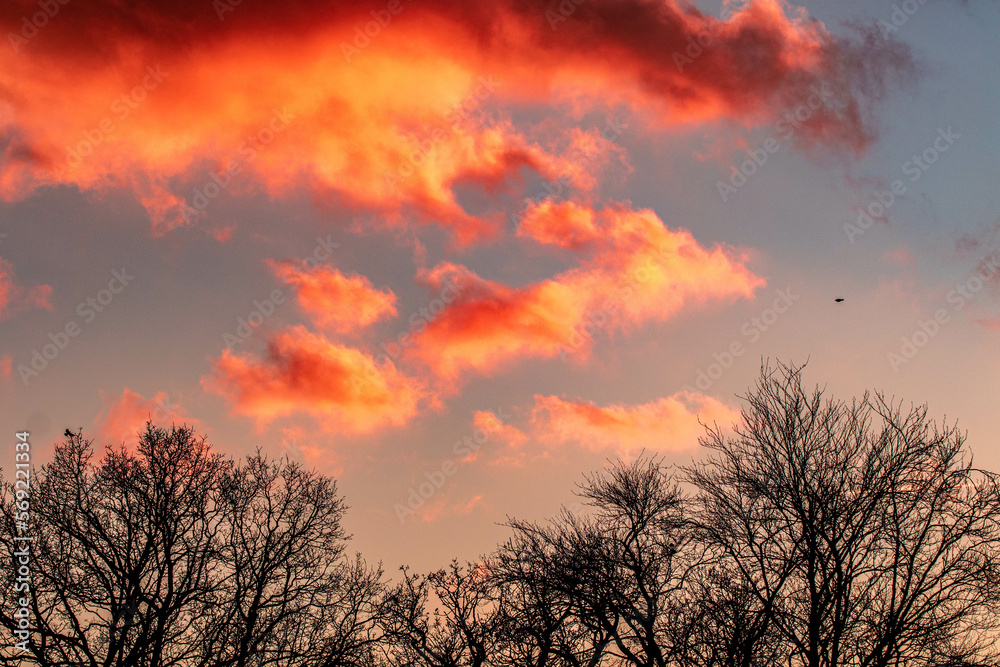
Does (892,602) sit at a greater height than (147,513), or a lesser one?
lesser

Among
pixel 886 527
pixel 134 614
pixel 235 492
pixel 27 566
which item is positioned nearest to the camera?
pixel 886 527

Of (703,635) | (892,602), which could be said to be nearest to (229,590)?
(703,635)

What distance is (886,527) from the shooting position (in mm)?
13883

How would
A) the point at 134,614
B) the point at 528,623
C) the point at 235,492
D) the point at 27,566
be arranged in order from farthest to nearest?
the point at 235,492 → the point at 528,623 → the point at 134,614 → the point at 27,566

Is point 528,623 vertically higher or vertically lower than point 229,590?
lower

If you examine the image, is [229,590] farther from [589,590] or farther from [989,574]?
[989,574]

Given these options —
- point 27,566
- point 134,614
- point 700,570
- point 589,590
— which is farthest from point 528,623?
point 27,566

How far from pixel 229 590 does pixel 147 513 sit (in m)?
3.29

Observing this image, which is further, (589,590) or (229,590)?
(229,590)

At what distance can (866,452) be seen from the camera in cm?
1515

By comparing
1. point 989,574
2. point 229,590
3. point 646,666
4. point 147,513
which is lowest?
point 646,666

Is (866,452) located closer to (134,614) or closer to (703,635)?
(703,635)

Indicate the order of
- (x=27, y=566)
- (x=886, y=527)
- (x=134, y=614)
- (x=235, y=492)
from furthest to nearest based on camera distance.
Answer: (x=235, y=492)
(x=134, y=614)
(x=27, y=566)
(x=886, y=527)

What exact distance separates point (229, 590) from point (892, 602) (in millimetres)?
17178
